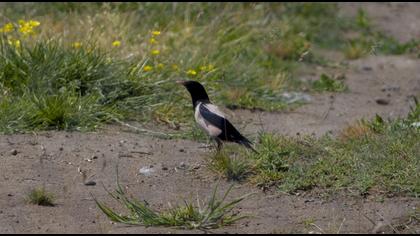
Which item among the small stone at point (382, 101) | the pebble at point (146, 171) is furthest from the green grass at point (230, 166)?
the small stone at point (382, 101)

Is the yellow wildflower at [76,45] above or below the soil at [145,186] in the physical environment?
above

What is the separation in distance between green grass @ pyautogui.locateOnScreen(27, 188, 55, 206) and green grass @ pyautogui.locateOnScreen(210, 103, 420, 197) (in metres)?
1.27

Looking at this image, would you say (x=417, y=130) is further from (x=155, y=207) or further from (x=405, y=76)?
(x=405, y=76)

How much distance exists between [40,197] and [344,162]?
2178mm

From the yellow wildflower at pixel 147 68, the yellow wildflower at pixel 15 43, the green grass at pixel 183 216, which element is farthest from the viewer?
the yellow wildflower at pixel 147 68

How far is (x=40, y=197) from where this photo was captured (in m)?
5.60

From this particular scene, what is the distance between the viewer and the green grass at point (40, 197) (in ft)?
18.4

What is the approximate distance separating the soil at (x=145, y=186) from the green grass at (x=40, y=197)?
0.04 metres

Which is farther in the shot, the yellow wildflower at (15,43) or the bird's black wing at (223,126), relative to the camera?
the yellow wildflower at (15,43)

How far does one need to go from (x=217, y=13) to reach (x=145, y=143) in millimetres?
3745

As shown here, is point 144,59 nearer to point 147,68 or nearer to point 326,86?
point 147,68

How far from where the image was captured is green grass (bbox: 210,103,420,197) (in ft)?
20.0

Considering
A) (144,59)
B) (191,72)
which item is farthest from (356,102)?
(144,59)

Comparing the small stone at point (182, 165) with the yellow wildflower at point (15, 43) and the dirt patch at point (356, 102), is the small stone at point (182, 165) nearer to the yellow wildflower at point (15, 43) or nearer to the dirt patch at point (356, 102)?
the dirt patch at point (356, 102)
